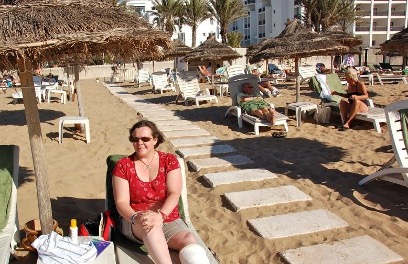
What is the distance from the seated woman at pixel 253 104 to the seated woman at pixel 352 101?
4.80 ft

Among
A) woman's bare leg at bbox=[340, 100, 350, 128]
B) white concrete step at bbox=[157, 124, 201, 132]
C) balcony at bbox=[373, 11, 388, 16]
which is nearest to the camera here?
woman's bare leg at bbox=[340, 100, 350, 128]

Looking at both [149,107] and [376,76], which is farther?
[376,76]

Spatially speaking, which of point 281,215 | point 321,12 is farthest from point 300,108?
point 321,12

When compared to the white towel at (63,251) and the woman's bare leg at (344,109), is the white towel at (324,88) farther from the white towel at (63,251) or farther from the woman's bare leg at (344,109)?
the white towel at (63,251)

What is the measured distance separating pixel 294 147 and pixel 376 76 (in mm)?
11804

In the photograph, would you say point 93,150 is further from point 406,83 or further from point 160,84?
point 406,83

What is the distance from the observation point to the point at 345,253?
3328 mm

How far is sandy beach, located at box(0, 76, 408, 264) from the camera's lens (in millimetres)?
3678

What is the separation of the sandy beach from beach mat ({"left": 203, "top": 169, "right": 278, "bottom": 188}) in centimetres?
10

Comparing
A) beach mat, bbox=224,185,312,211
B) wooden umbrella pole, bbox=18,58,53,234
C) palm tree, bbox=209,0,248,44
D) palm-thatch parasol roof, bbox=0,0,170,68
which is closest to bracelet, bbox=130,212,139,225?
wooden umbrella pole, bbox=18,58,53,234

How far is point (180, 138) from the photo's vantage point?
7.85 meters

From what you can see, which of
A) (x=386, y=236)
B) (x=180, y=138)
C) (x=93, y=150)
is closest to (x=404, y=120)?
(x=386, y=236)

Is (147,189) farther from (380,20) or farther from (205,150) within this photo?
(380,20)

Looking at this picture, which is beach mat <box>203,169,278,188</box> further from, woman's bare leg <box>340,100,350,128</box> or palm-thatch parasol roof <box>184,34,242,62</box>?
palm-thatch parasol roof <box>184,34,242,62</box>
